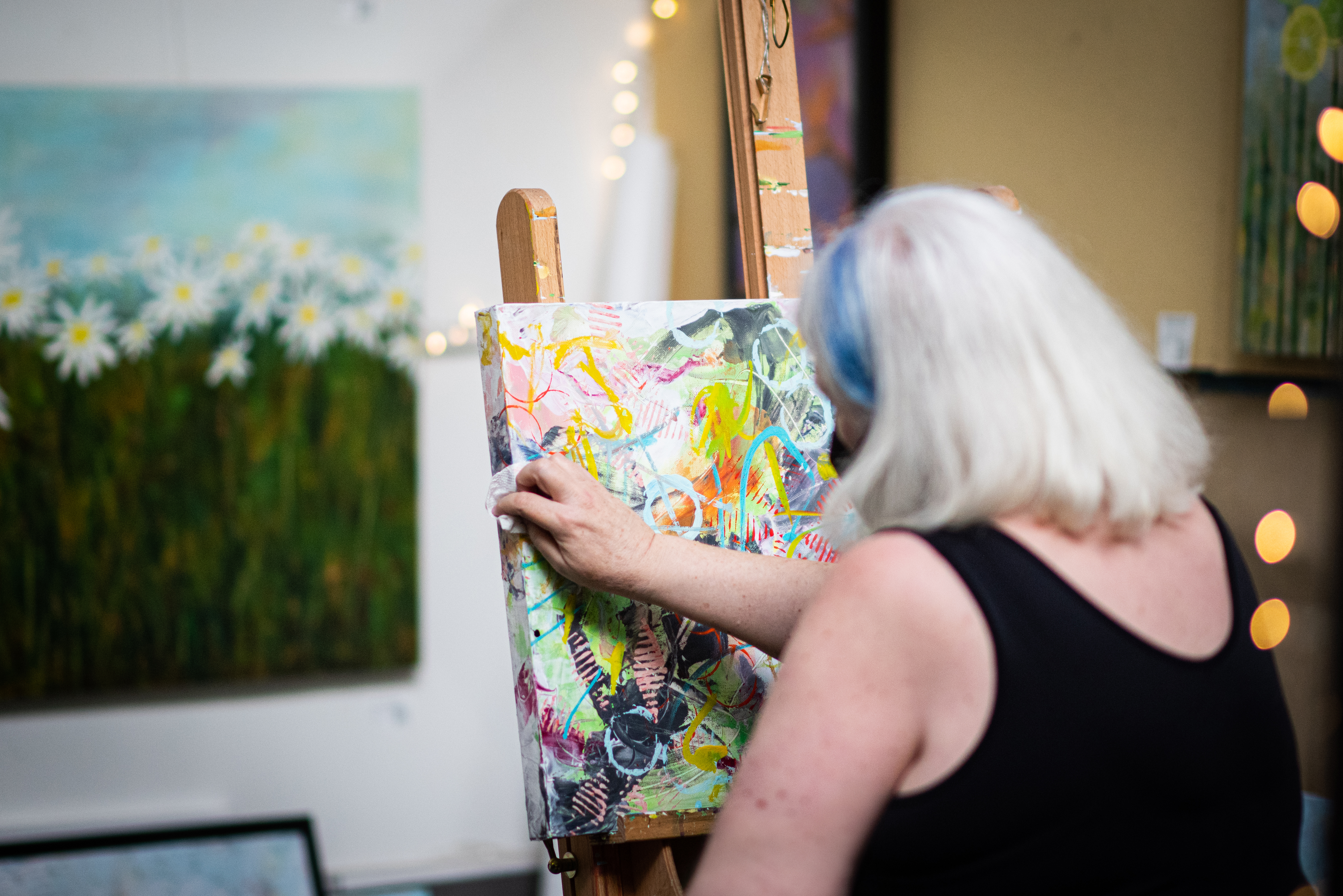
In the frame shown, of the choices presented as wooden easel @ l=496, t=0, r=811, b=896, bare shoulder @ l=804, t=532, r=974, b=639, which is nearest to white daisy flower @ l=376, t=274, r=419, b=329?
wooden easel @ l=496, t=0, r=811, b=896

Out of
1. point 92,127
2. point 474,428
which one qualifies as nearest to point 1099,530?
point 474,428

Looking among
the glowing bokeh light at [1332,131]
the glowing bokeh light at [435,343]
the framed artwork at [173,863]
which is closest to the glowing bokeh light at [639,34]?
the glowing bokeh light at [435,343]

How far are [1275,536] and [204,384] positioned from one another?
5.93ft

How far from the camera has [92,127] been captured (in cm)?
188

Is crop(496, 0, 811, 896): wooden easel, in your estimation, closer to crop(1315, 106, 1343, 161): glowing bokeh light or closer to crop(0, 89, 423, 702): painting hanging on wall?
crop(1315, 106, 1343, 161): glowing bokeh light

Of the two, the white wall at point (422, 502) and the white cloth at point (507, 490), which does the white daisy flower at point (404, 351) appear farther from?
the white cloth at point (507, 490)

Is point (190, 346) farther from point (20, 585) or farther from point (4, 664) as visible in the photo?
point (4, 664)

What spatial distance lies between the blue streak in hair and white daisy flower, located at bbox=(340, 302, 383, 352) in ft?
5.08

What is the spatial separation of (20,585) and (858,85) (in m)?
1.83

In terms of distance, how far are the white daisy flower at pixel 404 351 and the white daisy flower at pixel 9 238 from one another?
680 mm

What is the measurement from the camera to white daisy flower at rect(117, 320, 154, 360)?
1908 millimetres

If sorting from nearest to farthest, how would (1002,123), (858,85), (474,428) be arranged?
1. (1002,123)
2. (858,85)
3. (474,428)

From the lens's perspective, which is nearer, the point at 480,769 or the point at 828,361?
the point at 828,361

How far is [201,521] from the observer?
1.96 metres
